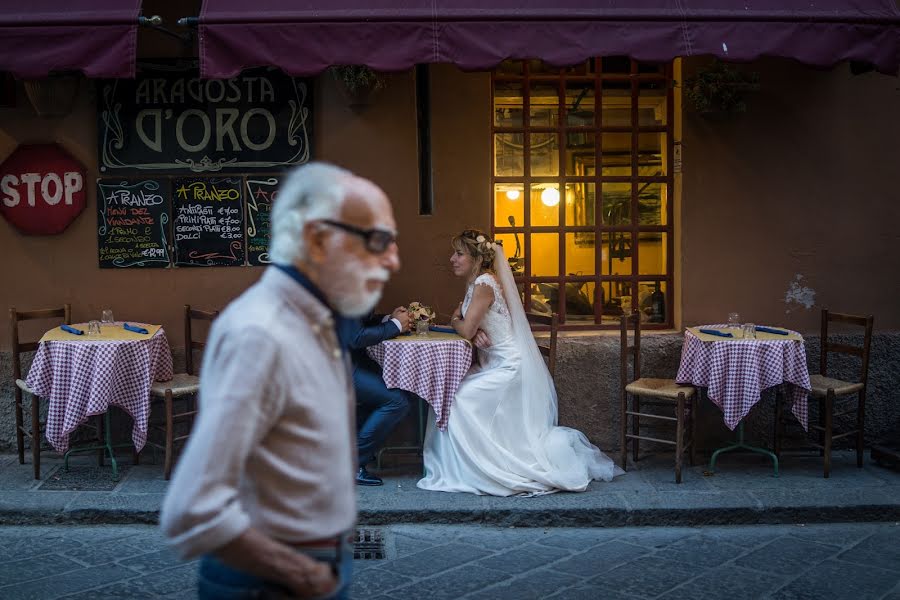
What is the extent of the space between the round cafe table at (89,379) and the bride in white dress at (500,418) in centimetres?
200

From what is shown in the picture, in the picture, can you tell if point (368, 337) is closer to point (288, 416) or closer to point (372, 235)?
point (372, 235)

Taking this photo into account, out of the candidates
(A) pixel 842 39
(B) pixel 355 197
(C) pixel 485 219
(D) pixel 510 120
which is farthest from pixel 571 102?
(B) pixel 355 197

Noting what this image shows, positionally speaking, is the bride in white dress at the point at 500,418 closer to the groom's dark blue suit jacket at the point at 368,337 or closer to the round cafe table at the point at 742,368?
the groom's dark blue suit jacket at the point at 368,337

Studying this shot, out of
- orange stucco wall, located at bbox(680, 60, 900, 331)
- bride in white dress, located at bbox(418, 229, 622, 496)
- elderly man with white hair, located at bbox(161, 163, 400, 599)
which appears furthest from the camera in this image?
orange stucco wall, located at bbox(680, 60, 900, 331)

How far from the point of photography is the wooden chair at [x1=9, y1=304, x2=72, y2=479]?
662cm

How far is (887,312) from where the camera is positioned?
7.64 m

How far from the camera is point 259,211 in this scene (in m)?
7.34

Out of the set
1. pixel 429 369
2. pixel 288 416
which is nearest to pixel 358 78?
pixel 429 369

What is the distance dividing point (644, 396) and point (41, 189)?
15.6ft

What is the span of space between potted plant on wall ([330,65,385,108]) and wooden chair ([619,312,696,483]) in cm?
245

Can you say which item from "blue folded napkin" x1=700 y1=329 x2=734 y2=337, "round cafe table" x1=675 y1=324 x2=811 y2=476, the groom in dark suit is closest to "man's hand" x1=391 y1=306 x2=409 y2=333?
the groom in dark suit

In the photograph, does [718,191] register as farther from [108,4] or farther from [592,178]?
[108,4]

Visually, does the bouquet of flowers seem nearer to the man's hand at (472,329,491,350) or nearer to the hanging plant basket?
the man's hand at (472,329,491,350)

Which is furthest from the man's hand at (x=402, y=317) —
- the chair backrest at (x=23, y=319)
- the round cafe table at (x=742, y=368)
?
the chair backrest at (x=23, y=319)
